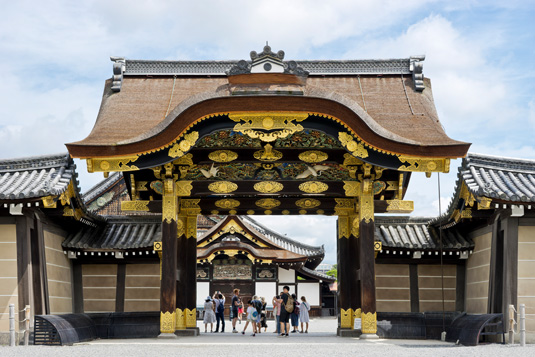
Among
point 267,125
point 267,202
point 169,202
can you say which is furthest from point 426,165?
point 169,202

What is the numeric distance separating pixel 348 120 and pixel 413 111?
3.21 meters

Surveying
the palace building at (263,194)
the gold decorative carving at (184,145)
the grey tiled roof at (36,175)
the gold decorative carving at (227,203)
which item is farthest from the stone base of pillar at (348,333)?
the grey tiled roof at (36,175)

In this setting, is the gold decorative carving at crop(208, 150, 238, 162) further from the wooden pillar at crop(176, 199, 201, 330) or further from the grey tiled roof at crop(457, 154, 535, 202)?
the grey tiled roof at crop(457, 154, 535, 202)

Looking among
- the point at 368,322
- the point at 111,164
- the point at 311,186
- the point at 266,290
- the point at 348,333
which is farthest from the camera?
the point at 266,290

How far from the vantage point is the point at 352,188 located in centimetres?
1600

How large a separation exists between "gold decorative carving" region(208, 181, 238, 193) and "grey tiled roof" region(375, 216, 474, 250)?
462cm

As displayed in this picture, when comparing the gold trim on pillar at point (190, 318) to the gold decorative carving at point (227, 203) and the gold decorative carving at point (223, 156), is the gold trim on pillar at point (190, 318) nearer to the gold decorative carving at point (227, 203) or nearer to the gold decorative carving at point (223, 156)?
the gold decorative carving at point (227, 203)

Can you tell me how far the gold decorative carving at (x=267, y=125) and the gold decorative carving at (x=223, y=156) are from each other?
51.8 inches

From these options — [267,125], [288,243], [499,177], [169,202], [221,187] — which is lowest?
[288,243]

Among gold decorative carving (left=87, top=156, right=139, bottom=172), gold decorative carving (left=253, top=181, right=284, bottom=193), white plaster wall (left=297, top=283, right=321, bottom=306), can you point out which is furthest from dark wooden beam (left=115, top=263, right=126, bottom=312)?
white plaster wall (left=297, top=283, right=321, bottom=306)

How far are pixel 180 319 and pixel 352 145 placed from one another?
6614mm

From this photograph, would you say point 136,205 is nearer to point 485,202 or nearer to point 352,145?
point 352,145

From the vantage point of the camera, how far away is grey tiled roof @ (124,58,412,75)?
18.7m

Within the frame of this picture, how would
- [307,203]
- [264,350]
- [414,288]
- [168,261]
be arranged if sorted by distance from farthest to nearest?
1. [414,288]
2. [307,203]
3. [168,261]
4. [264,350]
